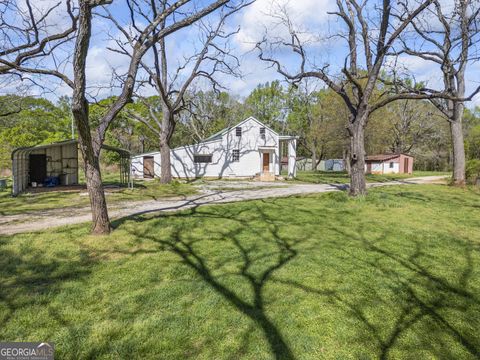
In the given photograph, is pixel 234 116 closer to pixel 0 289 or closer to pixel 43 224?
pixel 43 224

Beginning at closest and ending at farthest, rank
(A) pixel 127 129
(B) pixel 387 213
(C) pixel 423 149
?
(B) pixel 387 213 → (A) pixel 127 129 → (C) pixel 423 149

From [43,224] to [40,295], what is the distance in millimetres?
4157

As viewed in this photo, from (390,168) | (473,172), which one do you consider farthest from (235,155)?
(390,168)

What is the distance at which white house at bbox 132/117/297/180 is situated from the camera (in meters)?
24.7

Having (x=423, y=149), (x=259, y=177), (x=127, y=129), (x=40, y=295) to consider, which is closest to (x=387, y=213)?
(x=40, y=295)

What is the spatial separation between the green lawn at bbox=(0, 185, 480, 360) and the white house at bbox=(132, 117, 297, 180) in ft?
55.8

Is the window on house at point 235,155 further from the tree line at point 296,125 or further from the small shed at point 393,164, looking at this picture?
the small shed at point 393,164

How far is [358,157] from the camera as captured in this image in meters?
12.4

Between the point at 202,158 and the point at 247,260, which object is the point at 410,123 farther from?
the point at 247,260

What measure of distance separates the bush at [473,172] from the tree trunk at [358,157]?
34.6ft

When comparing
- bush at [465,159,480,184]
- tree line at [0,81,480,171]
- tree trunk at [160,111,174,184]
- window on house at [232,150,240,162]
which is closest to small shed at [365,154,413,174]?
tree line at [0,81,480,171]

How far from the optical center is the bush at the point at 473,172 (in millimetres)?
18469

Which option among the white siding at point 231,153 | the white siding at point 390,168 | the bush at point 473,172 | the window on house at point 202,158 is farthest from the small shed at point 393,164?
the window on house at point 202,158

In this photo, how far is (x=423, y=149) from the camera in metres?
40.7
